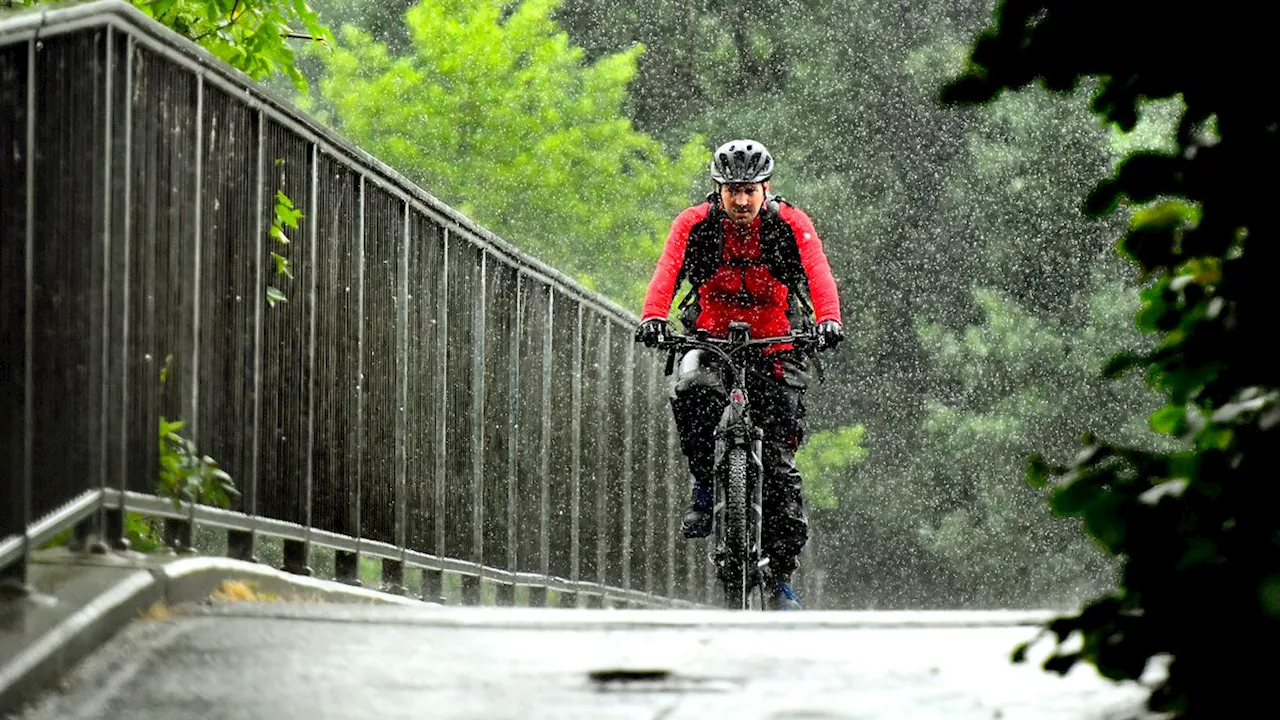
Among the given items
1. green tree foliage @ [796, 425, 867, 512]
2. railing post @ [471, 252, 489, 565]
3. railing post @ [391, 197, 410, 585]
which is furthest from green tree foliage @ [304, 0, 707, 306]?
railing post @ [391, 197, 410, 585]

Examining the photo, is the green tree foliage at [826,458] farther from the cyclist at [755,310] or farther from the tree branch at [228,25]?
the tree branch at [228,25]

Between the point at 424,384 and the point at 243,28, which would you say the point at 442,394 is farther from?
the point at 243,28

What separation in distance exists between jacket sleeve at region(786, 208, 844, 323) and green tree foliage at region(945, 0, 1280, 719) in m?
7.49

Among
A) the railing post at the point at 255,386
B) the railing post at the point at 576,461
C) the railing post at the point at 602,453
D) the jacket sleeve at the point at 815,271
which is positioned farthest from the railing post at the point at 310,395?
the railing post at the point at 602,453

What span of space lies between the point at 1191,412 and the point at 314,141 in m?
5.28

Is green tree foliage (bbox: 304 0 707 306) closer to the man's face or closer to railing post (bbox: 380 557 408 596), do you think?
the man's face

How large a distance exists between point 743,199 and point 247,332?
4.20m

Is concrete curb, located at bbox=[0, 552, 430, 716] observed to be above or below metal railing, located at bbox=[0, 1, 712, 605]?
below

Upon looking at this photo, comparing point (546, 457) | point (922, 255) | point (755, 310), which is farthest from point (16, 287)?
point (922, 255)

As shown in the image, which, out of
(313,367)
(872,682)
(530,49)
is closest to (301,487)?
(313,367)

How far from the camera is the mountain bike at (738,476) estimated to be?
10.7m

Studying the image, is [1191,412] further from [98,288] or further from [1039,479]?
[98,288]

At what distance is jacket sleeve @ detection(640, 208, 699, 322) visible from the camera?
37.2ft

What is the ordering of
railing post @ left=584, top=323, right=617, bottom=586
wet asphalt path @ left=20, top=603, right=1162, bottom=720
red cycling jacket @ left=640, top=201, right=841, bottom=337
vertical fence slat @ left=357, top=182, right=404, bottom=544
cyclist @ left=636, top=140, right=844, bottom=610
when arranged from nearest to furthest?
1. wet asphalt path @ left=20, top=603, right=1162, bottom=720
2. vertical fence slat @ left=357, top=182, right=404, bottom=544
3. cyclist @ left=636, top=140, right=844, bottom=610
4. red cycling jacket @ left=640, top=201, right=841, bottom=337
5. railing post @ left=584, top=323, right=617, bottom=586
